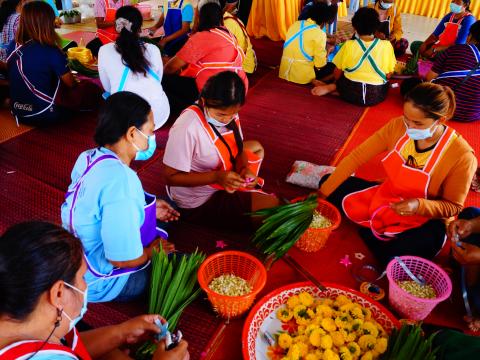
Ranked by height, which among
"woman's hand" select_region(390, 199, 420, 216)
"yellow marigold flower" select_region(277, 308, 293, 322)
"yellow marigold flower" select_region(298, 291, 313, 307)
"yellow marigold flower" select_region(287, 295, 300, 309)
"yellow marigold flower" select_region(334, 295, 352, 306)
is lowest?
"yellow marigold flower" select_region(277, 308, 293, 322)

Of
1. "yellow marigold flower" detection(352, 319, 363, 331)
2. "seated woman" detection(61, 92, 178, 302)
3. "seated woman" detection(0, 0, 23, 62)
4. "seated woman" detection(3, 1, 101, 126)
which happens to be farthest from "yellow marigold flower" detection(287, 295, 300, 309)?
"seated woman" detection(0, 0, 23, 62)

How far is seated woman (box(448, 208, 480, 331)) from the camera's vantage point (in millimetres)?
1908

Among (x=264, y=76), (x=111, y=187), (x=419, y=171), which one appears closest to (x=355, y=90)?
(x=264, y=76)

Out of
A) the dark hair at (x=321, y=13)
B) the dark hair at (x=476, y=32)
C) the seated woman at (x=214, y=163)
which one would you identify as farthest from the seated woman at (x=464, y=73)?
the seated woman at (x=214, y=163)

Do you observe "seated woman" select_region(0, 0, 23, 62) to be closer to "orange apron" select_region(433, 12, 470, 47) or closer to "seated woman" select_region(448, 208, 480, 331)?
"seated woman" select_region(448, 208, 480, 331)

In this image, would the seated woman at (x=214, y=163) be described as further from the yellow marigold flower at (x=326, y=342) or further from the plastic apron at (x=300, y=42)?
the plastic apron at (x=300, y=42)

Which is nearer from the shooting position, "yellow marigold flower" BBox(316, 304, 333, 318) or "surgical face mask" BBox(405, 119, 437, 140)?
"yellow marigold flower" BBox(316, 304, 333, 318)

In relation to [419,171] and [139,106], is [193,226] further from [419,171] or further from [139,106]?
[419,171]

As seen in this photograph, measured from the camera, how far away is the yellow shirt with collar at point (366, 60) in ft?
12.6

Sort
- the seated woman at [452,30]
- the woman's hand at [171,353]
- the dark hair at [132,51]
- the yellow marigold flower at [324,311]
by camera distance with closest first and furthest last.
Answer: the woman's hand at [171,353]
the yellow marigold flower at [324,311]
the dark hair at [132,51]
the seated woman at [452,30]

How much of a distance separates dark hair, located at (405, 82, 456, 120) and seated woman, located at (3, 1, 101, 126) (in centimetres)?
263

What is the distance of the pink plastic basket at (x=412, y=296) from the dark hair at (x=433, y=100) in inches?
28.4

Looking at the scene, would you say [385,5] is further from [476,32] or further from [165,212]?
[165,212]

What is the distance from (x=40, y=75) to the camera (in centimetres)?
315
